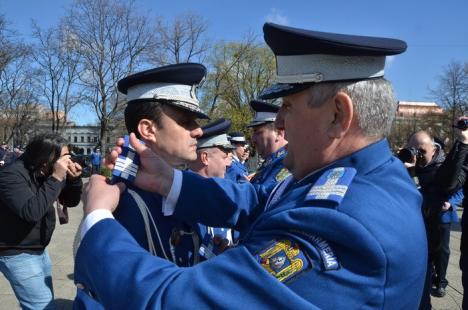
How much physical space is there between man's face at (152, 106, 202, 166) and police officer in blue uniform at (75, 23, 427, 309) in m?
0.56

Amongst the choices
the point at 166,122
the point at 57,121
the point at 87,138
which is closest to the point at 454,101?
the point at 57,121

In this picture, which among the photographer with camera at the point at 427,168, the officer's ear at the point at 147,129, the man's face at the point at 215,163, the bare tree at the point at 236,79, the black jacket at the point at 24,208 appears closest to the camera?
the officer's ear at the point at 147,129

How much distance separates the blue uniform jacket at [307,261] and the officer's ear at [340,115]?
0.41 ft

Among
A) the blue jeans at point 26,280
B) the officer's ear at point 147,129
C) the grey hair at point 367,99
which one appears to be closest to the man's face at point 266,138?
the blue jeans at point 26,280

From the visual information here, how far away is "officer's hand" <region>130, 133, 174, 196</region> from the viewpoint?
6.10 feet

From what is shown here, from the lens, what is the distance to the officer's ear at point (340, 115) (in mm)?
1354

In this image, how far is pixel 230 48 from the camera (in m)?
43.2

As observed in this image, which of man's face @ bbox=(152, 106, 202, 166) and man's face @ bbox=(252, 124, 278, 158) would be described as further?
man's face @ bbox=(252, 124, 278, 158)

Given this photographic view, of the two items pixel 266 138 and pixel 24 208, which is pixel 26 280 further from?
pixel 266 138

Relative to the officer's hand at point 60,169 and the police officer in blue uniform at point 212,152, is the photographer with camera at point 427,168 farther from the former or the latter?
the officer's hand at point 60,169

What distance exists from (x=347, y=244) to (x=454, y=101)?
44706 millimetres

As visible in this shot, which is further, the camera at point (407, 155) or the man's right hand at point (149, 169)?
the camera at point (407, 155)

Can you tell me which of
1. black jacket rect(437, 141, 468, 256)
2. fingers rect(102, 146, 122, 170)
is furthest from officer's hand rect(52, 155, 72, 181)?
black jacket rect(437, 141, 468, 256)

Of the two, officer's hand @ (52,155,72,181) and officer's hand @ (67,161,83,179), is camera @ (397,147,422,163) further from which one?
officer's hand @ (52,155,72,181)
